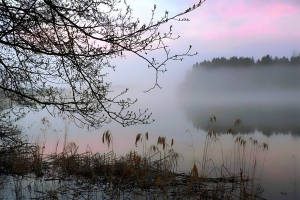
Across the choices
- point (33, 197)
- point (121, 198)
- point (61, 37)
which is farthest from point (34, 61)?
point (121, 198)

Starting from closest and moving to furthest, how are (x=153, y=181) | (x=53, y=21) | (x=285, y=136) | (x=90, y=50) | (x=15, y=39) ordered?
(x=53, y=21)
(x=90, y=50)
(x=15, y=39)
(x=153, y=181)
(x=285, y=136)

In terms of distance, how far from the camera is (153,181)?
472cm

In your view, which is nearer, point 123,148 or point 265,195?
point 265,195

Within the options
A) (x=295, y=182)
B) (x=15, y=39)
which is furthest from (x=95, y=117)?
(x=295, y=182)

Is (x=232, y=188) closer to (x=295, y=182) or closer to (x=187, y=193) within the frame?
(x=187, y=193)

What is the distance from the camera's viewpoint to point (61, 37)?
13.7ft

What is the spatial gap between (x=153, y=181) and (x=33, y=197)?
1.76 metres

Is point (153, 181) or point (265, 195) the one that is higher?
point (153, 181)

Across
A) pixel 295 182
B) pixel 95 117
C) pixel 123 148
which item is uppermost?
pixel 95 117

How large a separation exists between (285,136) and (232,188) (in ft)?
33.4

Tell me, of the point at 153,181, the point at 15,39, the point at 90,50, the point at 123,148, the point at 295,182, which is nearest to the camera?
the point at 90,50

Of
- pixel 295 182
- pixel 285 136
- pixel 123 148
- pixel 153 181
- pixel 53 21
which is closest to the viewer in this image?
pixel 53 21

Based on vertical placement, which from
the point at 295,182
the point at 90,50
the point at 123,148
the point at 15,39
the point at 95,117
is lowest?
the point at 295,182

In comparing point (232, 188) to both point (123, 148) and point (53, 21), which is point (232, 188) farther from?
point (123, 148)
